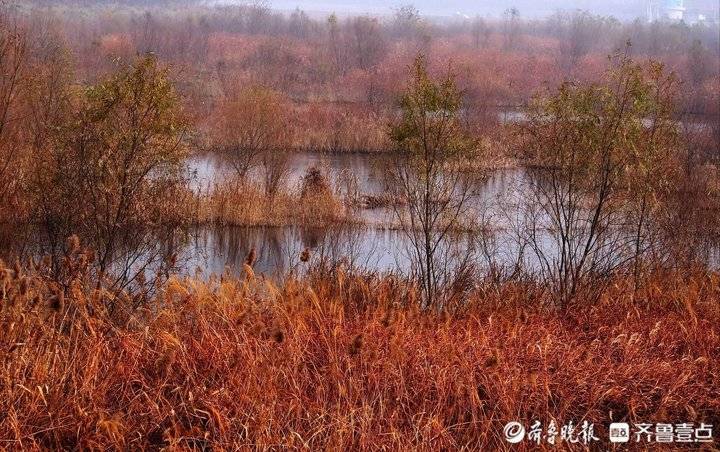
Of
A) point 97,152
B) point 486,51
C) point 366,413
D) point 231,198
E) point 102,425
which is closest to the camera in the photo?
point 102,425

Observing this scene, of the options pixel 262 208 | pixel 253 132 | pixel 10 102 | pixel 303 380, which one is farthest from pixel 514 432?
pixel 253 132

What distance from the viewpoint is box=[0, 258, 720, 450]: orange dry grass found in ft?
14.9

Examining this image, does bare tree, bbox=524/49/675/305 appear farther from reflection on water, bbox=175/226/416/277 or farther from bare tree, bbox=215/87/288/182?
bare tree, bbox=215/87/288/182

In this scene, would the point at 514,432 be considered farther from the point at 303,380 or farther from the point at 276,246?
the point at 276,246

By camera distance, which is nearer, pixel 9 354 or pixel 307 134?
pixel 9 354

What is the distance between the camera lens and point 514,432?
4.77 metres

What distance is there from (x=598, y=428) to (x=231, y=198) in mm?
11153

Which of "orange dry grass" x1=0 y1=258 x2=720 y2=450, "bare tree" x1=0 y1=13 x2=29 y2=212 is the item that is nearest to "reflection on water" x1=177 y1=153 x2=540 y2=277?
"bare tree" x1=0 y1=13 x2=29 y2=212

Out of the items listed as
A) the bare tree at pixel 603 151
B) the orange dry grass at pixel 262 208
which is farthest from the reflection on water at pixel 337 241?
the bare tree at pixel 603 151

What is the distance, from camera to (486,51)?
148ft

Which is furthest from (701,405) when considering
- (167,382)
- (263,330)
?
(167,382)

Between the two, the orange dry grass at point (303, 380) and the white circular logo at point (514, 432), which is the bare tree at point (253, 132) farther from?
the white circular logo at point (514, 432)

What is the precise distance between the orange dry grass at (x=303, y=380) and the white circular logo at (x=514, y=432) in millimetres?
52

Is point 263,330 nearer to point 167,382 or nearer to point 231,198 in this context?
Result: point 167,382
